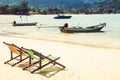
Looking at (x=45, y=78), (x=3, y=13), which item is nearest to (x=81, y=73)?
(x=45, y=78)

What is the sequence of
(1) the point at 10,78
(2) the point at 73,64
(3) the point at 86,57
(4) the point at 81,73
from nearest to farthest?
(1) the point at 10,78 < (4) the point at 81,73 < (2) the point at 73,64 < (3) the point at 86,57

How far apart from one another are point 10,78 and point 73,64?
3.34 meters

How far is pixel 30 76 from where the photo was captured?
9.88 metres

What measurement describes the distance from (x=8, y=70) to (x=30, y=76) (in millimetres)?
1266

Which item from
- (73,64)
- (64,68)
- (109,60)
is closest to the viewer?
(64,68)

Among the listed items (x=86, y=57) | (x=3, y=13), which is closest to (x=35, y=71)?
(x=86, y=57)

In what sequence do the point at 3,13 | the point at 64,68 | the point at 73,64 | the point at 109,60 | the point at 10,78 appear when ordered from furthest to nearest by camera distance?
the point at 3,13
the point at 109,60
the point at 73,64
the point at 64,68
the point at 10,78

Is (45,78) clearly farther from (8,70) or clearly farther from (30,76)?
(8,70)

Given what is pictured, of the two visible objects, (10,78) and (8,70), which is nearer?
(10,78)

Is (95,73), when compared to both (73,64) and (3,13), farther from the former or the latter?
(3,13)

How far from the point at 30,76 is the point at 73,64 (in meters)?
2.70

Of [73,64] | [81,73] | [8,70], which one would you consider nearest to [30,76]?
[8,70]

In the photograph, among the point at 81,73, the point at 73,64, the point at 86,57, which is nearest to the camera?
the point at 81,73

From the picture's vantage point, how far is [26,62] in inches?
478
